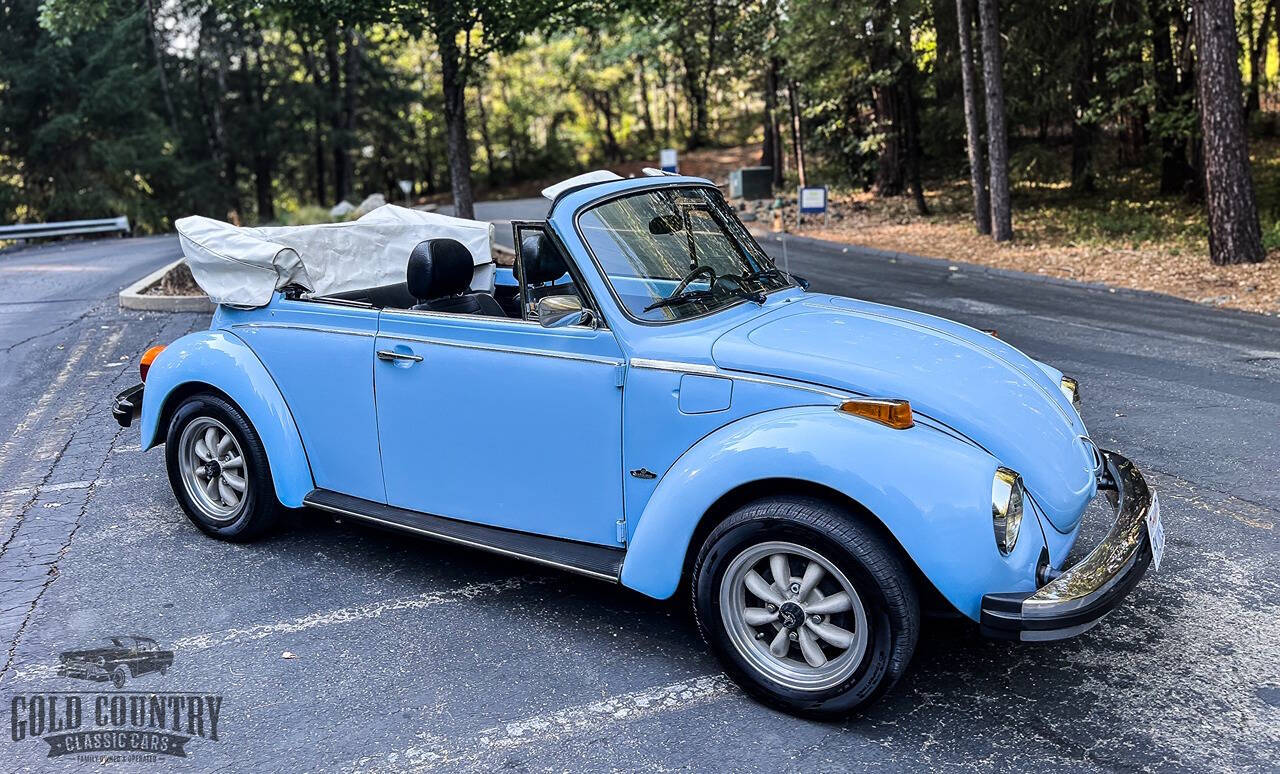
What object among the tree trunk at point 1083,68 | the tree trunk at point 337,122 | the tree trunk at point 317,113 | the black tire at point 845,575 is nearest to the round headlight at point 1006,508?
the black tire at point 845,575

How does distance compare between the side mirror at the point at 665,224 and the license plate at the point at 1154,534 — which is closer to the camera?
the license plate at the point at 1154,534

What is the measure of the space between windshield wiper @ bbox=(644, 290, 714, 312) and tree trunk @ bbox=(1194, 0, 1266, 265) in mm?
12577

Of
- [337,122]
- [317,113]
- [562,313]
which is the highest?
[317,113]

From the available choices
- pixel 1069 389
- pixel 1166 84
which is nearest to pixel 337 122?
pixel 1166 84

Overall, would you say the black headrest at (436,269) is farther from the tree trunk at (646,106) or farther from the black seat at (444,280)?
the tree trunk at (646,106)

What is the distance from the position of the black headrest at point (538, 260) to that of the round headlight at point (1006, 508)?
193cm

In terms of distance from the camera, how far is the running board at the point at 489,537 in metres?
3.92

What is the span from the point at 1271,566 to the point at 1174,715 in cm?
162

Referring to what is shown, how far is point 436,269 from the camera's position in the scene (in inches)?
185

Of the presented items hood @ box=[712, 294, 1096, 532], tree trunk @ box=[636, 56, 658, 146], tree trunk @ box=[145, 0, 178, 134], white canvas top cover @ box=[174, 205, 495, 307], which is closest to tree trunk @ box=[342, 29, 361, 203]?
tree trunk @ box=[145, 0, 178, 134]

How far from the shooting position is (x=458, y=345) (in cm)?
433

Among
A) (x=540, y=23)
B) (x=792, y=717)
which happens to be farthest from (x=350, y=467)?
(x=540, y=23)

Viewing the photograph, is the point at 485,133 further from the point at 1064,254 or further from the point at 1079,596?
the point at 1079,596

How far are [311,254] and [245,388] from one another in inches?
32.8
